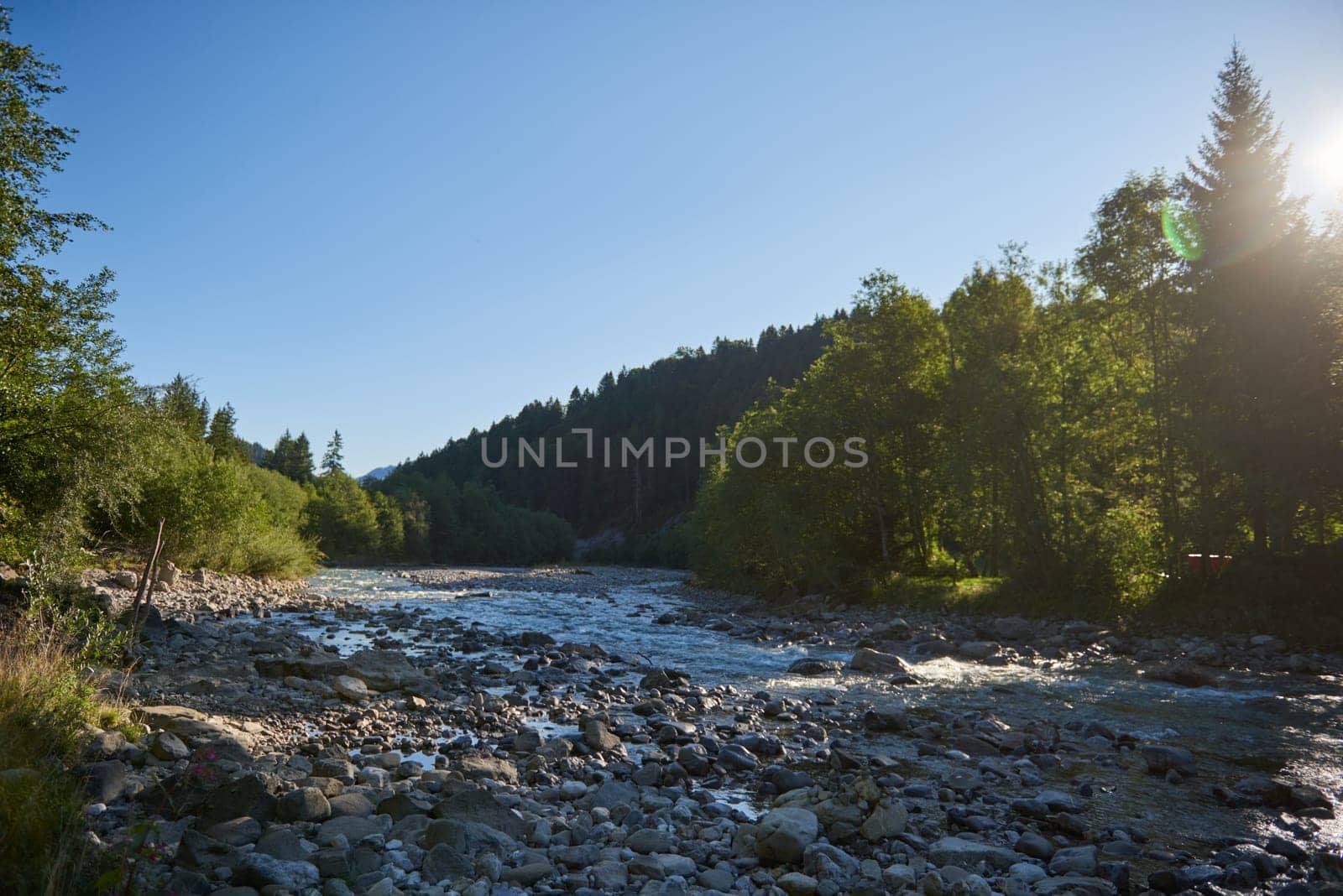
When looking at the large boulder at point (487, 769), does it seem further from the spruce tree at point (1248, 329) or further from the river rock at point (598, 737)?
the spruce tree at point (1248, 329)

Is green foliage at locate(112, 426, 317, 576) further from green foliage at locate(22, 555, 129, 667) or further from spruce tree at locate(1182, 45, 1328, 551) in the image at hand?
spruce tree at locate(1182, 45, 1328, 551)

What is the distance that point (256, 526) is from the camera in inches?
1524

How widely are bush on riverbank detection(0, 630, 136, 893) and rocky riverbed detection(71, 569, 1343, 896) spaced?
406 millimetres

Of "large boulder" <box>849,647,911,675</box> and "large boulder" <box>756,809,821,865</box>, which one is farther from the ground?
"large boulder" <box>756,809,821,865</box>

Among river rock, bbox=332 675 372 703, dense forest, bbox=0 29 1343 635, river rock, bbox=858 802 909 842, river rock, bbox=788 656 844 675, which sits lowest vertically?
river rock, bbox=788 656 844 675

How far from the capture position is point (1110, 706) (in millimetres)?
13062

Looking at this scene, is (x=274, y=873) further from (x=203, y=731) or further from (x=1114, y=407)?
(x=1114, y=407)

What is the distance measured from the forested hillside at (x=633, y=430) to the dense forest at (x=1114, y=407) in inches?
3784

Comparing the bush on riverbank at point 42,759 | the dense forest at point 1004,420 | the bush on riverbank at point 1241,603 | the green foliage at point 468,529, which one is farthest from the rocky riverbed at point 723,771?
the green foliage at point 468,529

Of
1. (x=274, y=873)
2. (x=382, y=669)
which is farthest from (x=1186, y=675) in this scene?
(x=274, y=873)

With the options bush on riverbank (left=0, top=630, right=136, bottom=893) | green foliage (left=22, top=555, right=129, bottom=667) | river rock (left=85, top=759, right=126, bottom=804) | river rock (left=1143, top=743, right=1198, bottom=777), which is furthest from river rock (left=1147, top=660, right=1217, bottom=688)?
green foliage (left=22, top=555, right=129, bottom=667)

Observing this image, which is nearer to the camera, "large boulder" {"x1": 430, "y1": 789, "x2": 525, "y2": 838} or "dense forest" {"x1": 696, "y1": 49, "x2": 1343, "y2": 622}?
"large boulder" {"x1": 430, "y1": 789, "x2": 525, "y2": 838}

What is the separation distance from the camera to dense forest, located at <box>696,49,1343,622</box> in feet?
62.5

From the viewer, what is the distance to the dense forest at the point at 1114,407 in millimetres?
19047
